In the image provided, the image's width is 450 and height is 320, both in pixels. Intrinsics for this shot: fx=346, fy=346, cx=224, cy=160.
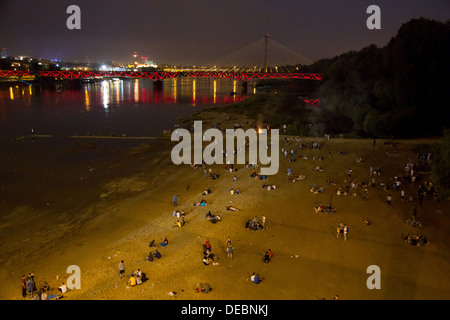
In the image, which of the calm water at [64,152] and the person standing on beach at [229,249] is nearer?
the person standing on beach at [229,249]

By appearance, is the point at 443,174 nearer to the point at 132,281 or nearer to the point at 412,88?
the point at 132,281

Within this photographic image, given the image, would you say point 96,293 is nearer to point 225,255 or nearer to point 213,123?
point 225,255

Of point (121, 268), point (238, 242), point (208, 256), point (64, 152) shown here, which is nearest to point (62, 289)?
point (121, 268)

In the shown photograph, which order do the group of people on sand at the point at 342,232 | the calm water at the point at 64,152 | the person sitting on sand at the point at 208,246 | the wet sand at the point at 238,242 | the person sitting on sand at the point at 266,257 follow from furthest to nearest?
the calm water at the point at 64,152, the group of people on sand at the point at 342,232, the person sitting on sand at the point at 208,246, the person sitting on sand at the point at 266,257, the wet sand at the point at 238,242

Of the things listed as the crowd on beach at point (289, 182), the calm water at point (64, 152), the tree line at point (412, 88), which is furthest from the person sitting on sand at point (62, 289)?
the tree line at point (412, 88)

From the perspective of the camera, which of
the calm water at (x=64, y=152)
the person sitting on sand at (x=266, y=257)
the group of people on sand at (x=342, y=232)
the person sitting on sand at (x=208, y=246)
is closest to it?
the person sitting on sand at (x=266, y=257)

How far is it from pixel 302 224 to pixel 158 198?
27.9 feet

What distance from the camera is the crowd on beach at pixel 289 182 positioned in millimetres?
11898

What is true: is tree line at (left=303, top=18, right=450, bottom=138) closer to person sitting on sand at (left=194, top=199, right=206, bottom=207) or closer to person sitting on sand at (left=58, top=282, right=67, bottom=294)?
person sitting on sand at (left=194, top=199, right=206, bottom=207)

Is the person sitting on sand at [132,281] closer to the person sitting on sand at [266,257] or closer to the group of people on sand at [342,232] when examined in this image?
the person sitting on sand at [266,257]
